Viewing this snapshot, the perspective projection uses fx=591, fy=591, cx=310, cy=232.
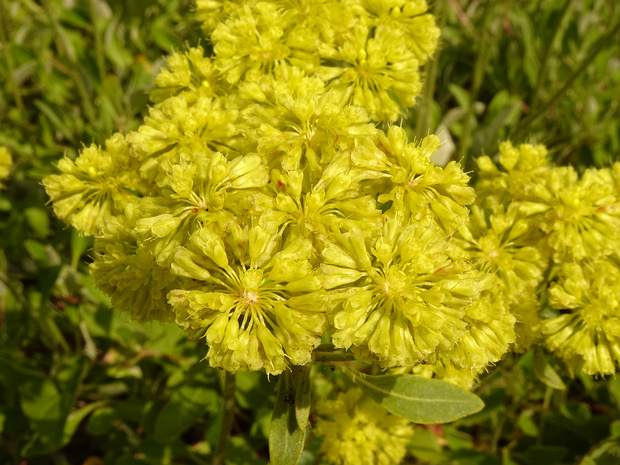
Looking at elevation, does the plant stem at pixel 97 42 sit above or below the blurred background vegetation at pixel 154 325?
above

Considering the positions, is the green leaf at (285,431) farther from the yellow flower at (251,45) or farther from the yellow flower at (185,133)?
the yellow flower at (251,45)

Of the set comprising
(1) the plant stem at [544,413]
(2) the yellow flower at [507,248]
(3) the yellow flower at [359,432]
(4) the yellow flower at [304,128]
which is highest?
(4) the yellow flower at [304,128]

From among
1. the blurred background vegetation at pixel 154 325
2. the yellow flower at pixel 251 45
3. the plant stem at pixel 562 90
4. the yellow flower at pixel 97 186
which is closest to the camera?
the yellow flower at pixel 97 186

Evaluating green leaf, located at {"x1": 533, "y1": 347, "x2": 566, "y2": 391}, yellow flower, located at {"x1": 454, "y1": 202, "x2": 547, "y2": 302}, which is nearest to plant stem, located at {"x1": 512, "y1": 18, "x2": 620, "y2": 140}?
yellow flower, located at {"x1": 454, "y1": 202, "x2": 547, "y2": 302}

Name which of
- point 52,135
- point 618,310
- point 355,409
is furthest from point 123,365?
point 618,310

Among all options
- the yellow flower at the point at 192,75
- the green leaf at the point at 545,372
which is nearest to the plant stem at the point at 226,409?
the yellow flower at the point at 192,75

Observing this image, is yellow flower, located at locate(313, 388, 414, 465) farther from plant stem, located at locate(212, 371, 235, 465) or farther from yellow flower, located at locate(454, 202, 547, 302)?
yellow flower, located at locate(454, 202, 547, 302)

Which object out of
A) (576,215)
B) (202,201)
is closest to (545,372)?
(576,215)

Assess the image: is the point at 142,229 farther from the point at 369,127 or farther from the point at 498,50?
the point at 498,50
